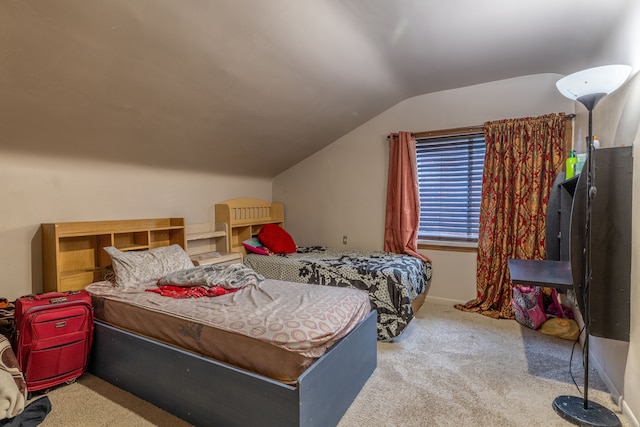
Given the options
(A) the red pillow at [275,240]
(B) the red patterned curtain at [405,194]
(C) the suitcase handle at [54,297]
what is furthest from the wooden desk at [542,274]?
(C) the suitcase handle at [54,297]

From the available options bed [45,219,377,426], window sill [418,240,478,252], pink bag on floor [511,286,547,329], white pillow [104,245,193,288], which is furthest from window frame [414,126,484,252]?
white pillow [104,245,193,288]

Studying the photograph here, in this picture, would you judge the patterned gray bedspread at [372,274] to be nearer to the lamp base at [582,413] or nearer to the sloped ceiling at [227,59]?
the lamp base at [582,413]

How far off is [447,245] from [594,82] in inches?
89.0

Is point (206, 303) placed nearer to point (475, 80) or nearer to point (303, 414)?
point (303, 414)

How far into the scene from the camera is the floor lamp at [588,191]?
66.4 inches

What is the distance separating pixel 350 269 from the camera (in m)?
3.04

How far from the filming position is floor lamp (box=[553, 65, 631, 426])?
169 cm

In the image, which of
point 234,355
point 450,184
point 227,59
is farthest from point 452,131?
point 234,355

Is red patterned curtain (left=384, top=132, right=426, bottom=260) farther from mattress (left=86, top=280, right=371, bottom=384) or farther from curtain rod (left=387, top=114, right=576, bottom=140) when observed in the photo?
mattress (left=86, top=280, right=371, bottom=384)

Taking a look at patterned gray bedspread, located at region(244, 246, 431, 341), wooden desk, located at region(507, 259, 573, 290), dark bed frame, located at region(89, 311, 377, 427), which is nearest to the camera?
dark bed frame, located at region(89, 311, 377, 427)

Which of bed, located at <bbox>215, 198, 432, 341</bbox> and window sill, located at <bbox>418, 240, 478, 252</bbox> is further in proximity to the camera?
window sill, located at <bbox>418, 240, 478, 252</bbox>

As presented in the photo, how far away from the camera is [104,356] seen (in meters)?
2.16

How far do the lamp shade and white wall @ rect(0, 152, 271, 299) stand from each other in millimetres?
3249

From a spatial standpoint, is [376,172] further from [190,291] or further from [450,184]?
[190,291]
